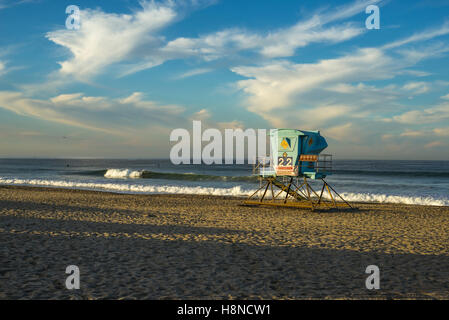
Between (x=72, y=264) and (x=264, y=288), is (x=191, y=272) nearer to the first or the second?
(x=264, y=288)

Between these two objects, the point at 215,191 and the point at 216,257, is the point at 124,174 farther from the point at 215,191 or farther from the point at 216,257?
the point at 216,257

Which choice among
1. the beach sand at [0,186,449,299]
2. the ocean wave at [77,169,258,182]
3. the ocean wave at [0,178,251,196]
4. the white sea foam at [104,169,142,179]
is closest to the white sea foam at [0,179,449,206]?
the ocean wave at [0,178,251,196]

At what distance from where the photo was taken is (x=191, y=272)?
26.0 feet

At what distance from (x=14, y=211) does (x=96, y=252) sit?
1008 centimetres

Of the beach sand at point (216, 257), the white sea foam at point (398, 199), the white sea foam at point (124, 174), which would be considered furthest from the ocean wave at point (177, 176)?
the beach sand at point (216, 257)

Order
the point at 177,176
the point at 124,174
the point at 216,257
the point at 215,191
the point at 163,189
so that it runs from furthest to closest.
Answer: the point at 124,174, the point at 177,176, the point at 163,189, the point at 215,191, the point at 216,257

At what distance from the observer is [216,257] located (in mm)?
9305

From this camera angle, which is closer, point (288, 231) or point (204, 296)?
point (204, 296)

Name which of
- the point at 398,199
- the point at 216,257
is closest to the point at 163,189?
the point at 398,199

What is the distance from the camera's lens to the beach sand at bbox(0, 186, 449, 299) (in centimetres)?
678

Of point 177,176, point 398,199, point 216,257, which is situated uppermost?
point 177,176

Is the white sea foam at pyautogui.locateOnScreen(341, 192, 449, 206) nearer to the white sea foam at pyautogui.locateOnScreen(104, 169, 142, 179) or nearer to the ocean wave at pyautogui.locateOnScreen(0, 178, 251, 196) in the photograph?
the ocean wave at pyautogui.locateOnScreen(0, 178, 251, 196)

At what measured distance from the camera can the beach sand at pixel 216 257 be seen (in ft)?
22.2
